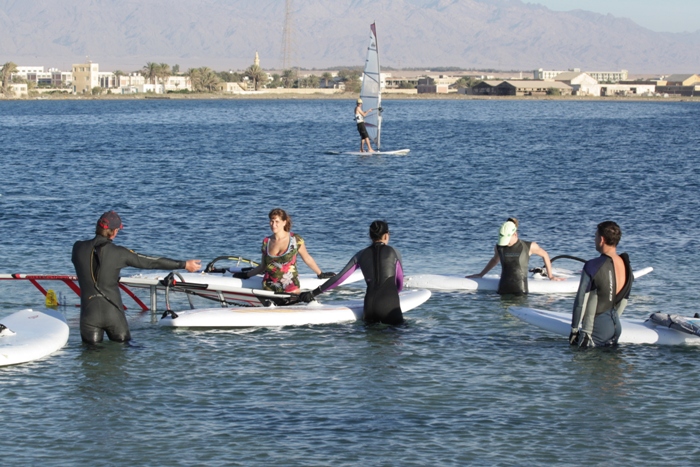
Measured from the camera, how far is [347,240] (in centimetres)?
2492

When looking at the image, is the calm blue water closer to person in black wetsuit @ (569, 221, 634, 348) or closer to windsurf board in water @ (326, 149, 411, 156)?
person in black wetsuit @ (569, 221, 634, 348)

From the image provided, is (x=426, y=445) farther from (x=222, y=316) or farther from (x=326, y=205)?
(x=326, y=205)

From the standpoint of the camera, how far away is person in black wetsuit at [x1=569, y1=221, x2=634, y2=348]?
12.2m

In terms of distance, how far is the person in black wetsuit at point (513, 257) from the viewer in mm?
16469

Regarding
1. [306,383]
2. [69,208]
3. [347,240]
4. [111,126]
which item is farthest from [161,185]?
[111,126]

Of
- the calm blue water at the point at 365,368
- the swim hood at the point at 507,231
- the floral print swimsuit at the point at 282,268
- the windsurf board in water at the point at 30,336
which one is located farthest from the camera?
the swim hood at the point at 507,231

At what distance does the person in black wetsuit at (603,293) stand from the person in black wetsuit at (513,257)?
3669 millimetres

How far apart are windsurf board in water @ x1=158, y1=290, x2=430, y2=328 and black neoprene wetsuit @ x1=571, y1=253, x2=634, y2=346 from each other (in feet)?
10.5

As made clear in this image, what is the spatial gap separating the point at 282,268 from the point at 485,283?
4.69 m

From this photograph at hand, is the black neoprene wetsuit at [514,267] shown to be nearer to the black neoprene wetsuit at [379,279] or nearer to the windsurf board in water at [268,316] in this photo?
the windsurf board in water at [268,316]

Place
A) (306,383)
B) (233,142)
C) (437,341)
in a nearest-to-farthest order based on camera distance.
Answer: (306,383) → (437,341) → (233,142)

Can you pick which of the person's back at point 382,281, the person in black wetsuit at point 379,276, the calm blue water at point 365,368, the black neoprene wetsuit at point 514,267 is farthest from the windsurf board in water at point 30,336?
the black neoprene wetsuit at point 514,267

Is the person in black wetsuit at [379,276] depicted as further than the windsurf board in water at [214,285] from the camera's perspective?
No

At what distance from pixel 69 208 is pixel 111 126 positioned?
75429 mm
